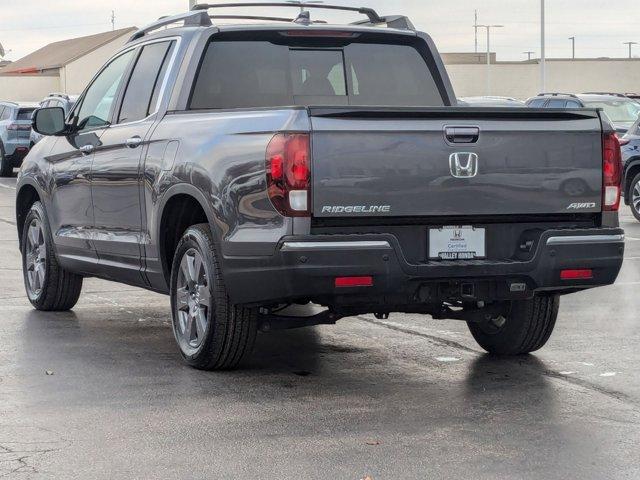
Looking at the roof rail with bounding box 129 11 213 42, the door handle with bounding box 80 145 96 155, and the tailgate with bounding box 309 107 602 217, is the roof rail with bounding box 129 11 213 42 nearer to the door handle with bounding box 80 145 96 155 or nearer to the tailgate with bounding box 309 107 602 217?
the door handle with bounding box 80 145 96 155

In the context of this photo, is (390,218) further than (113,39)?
No

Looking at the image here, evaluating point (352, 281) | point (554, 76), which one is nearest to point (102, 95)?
point (352, 281)

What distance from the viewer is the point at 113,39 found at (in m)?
89.1

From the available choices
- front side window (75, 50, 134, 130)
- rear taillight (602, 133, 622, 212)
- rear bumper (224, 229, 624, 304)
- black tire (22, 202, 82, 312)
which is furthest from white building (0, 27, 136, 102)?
rear bumper (224, 229, 624, 304)

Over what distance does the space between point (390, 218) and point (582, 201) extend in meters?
1.08

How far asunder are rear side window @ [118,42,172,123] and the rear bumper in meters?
1.82

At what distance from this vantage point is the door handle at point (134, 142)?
8.36 m

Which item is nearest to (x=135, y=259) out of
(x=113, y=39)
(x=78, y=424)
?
(x=78, y=424)

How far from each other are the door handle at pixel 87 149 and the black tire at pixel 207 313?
155cm

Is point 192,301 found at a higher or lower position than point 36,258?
higher

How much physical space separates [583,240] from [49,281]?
14.3ft

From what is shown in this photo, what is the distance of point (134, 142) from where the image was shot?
27.5 feet

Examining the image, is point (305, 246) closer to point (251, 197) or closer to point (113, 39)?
point (251, 197)

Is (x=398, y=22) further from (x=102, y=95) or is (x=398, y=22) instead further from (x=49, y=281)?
(x=49, y=281)
